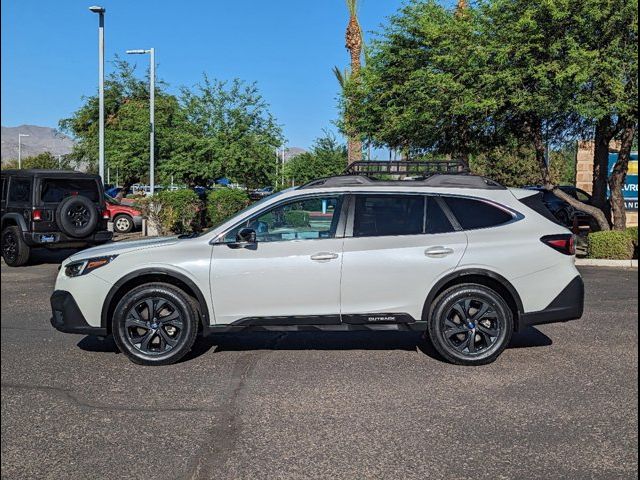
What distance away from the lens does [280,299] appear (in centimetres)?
576

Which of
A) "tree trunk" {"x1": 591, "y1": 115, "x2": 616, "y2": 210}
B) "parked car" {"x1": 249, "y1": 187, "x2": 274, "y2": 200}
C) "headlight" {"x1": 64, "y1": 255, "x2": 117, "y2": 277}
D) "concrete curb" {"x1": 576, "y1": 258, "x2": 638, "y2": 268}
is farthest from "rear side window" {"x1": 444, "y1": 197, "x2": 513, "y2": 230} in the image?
"parked car" {"x1": 249, "y1": 187, "x2": 274, "y2": 200}

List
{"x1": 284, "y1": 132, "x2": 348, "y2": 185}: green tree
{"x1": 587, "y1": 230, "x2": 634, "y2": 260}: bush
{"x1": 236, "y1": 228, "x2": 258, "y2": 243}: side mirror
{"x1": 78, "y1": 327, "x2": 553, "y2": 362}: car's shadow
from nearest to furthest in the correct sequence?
{"x1": 236, "y1": 228, "x2": 258, "y2": 243}: side mirror < {"x1": 78, "y1": 327, "x2": 553, "y2": 362}: car's shadow < {"x1": 587, "y1": 230, "x2": 634, "y2": 260}: bush < {"x1": 284, "y1": 132, "x2": 348, "y2": 185}: green tree

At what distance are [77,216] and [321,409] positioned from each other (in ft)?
28.2

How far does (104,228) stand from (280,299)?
326 inches

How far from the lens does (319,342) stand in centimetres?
666

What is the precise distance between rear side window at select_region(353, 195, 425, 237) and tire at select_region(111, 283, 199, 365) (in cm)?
170

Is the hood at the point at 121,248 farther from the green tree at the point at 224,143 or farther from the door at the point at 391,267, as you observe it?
the green tree at the point at 224,143

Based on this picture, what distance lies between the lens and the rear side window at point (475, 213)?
6025 mm

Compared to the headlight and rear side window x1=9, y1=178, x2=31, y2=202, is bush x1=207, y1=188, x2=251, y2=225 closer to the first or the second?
rear side window x1=9, y1=178, x2=31, y2=202

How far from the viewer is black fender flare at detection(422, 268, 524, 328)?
5812 millimetres

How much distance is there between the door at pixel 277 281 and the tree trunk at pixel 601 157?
37.6 ft

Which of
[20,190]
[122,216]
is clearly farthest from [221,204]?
[20,190]

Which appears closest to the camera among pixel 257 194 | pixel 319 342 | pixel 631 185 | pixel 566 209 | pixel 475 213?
pixel 475 213

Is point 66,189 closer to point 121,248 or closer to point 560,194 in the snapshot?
point 121,248
